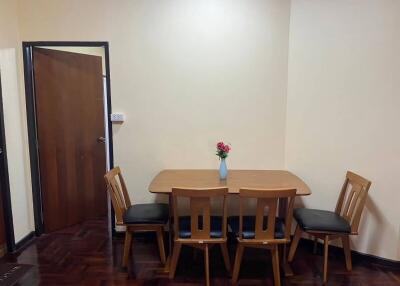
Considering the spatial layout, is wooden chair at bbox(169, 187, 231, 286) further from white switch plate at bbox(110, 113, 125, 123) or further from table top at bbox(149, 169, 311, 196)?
white switch plate at bbox(110, 113, 125, 123)

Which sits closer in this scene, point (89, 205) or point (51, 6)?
point (51, 6)

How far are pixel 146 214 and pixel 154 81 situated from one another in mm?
1300

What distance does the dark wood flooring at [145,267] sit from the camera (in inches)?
99.4

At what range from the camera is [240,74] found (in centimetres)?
308

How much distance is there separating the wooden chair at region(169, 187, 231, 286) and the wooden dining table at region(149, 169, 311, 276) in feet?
0.70

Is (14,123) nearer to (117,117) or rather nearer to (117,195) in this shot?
(117,117)

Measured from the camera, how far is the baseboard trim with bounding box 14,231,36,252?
9.96 ft

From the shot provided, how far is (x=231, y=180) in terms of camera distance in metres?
2.80

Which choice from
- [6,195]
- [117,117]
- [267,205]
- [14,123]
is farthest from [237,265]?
[14,123]

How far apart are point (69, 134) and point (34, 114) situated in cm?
42

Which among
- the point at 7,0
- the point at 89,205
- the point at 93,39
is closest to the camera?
the point at 7,0

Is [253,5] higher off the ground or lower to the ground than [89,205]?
higher

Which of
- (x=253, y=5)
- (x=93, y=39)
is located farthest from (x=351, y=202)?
(x=93, y=39)

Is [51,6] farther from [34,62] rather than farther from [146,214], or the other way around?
[146,214]
